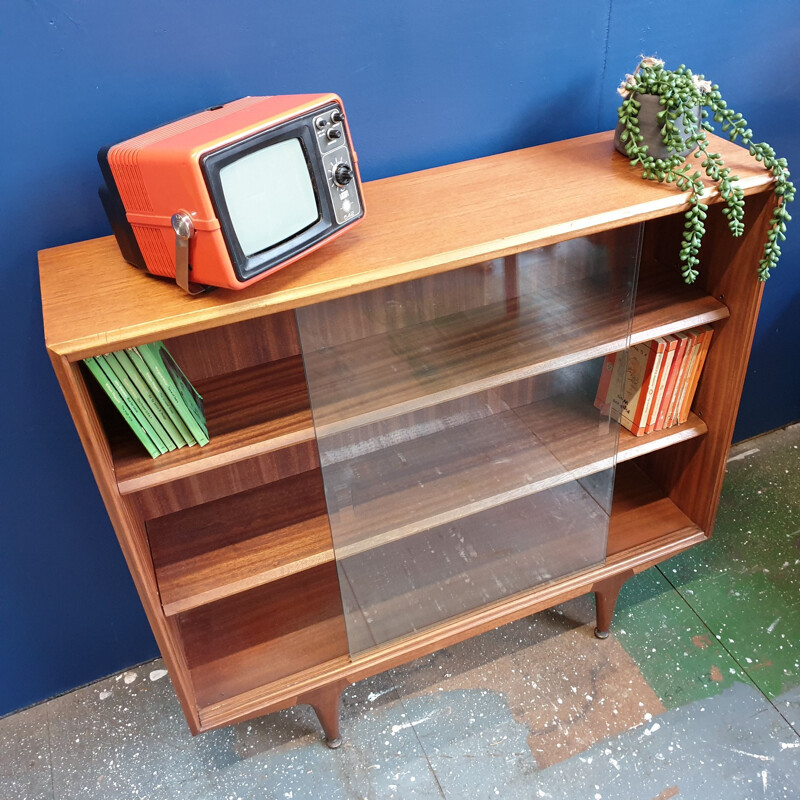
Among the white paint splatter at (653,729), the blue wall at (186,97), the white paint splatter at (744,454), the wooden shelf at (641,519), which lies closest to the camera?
the blue wall at (186,97)

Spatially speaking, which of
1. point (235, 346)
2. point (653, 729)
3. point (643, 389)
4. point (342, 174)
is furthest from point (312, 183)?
point (653, 729)

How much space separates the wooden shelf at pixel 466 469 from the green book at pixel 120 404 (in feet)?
1.10

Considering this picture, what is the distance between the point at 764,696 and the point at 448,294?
51.1 inches

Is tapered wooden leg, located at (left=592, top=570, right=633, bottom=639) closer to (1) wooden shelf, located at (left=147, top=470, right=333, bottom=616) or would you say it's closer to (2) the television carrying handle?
(1) wooden shelf, located at (left=147, top=470, right=333, bottom=616)

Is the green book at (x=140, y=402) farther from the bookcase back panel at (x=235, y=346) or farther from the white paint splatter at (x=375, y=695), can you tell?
the white paint splatter at (x=375, y=695)

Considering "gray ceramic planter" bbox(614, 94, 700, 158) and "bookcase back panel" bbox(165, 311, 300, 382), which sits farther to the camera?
"bookcase back panel" bbox(165, 311, 300, 382)

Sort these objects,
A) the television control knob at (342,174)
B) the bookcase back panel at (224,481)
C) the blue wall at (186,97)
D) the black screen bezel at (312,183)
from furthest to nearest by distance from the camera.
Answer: the bookcase back panel at (224,481)
the blue wall at (186,97)
the television control knob at (342,174)
the black screen bezel at (312,183)

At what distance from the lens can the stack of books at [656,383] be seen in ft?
5.48

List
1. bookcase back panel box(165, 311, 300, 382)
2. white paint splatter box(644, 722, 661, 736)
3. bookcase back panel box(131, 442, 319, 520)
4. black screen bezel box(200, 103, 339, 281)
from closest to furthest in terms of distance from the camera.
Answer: black screen bezel box(200, 103, 339, 281) < bookcase back panel box(165, 311, 300, 382) < bookcase back panel box(131, 442, 319, 520) < white paint splatter box(644, 722, 661, 736)

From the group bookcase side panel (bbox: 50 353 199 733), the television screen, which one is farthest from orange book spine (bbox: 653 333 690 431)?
bookcase side panel (bbox: 50 353 199 733)

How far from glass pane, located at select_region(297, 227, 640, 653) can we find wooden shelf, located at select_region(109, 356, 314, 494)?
9 centimetres

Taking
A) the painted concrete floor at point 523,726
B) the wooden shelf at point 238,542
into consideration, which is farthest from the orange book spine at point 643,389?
the wooden shelf at point 238,542

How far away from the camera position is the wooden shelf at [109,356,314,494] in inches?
52.4

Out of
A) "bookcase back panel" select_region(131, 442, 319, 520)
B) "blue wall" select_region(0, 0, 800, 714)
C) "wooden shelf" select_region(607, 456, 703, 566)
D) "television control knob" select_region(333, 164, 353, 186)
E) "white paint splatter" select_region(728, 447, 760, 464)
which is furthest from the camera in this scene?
"white paint splatter" select_region(728, 447, 760, 464)
